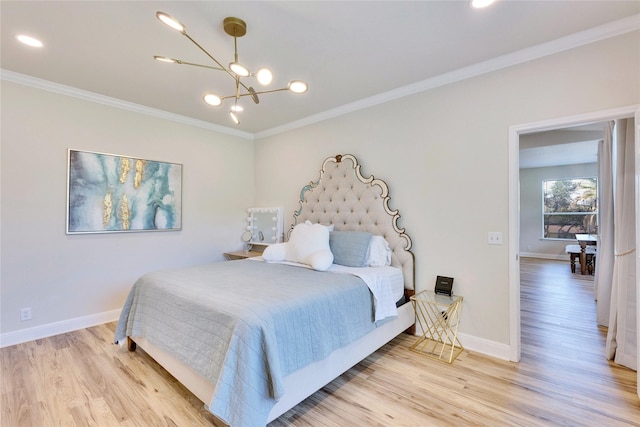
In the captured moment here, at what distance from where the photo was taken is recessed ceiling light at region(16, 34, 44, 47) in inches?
86.1

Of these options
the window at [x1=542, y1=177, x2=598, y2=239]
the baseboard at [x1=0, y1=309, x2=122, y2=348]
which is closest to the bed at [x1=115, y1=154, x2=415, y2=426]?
the baseboard at [x1=0, y1=309, x2=122, y2=348]

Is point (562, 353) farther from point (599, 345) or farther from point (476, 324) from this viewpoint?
point (476, 324)

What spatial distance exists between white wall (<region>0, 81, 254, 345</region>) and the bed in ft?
3.72

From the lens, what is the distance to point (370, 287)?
242 cm

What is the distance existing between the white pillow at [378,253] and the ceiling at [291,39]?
1.63 m

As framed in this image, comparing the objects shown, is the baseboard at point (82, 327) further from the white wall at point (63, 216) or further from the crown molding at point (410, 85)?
the crown molding at point (410, 85)

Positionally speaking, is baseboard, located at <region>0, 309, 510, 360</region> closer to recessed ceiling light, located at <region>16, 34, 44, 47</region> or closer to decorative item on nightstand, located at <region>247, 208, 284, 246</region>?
decorative item on nightstand, located at <region>247, 208, 284, 246</region>

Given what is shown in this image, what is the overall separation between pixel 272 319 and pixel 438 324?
6.43 ft

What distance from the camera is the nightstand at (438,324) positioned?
258cm

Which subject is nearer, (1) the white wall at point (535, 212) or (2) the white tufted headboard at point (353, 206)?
(2) the white tufted headboard at point (353, 206)

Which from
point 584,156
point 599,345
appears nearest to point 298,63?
point 599,345

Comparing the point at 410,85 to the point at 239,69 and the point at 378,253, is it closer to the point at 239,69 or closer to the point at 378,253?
the point at 378,253

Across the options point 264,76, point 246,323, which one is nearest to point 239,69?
point 264,76

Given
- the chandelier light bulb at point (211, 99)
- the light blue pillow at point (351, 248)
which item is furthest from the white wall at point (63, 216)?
the light blue pillow at point (351, 248)
